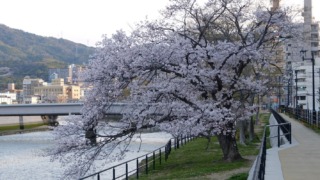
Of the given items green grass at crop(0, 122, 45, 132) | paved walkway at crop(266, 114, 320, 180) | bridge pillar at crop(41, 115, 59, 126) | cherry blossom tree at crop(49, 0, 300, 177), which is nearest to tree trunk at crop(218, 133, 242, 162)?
cherry blossom tree at crop(49, 0, 300, 177)

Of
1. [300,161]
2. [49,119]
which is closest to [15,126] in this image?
[49,119]

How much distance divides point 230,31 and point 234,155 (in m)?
6.53

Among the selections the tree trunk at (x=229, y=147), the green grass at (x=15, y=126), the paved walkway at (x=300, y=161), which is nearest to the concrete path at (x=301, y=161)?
the paved walkway at (x=300, y=161)

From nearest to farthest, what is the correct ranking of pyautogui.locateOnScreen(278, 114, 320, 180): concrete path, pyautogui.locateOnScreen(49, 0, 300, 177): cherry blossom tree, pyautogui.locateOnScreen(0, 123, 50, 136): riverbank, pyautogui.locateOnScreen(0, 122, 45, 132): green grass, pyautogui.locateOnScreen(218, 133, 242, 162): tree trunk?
pyautogui.locateOnScreen(278, 114, 320, 180): concrete path < pyautogui.locateOnScreen(49, 0, 300, 177): cherry blossom tree < pyautogui.locateOnScreen(218, 133, 242, 162): tree trunk < pyautogui.locateOnScreen(0, 123, 50, 136): riverbank < pyautogui.locateOnScreen(0, 122, 45, 132): green grass

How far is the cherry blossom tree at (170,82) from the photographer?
749 inches

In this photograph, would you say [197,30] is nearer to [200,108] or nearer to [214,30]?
[214,30]

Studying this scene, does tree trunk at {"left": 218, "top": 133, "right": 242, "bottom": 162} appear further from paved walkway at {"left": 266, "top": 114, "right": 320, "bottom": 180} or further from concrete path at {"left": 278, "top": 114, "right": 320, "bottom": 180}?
concrete path at {"left": 278, "top": 114, "right": 320, "bottom": 180}

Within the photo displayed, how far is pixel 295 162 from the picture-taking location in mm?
14562

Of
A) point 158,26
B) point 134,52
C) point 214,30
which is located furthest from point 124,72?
point 214,30

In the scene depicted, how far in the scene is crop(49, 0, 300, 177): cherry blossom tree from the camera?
62.4 ft

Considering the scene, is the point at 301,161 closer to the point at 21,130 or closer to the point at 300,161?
the point at 300,161

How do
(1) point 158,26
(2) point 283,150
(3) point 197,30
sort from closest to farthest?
(2) point 283,150 < (1) point 158,26 < (3) point 197,30

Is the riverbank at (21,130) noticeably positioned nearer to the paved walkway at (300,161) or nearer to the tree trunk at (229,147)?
the tree trunk at (229,147)

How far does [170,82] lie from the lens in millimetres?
19750
